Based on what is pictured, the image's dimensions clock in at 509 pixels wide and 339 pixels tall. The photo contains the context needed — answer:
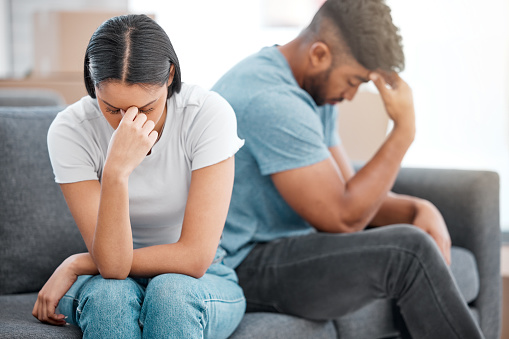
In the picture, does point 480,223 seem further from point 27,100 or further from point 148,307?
point 27,100

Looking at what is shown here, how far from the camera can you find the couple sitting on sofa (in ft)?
3.06

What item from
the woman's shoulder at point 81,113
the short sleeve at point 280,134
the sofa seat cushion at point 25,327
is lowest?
the sofa seat cushion at point 25,327

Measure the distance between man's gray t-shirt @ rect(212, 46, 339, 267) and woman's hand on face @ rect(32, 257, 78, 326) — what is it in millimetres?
375

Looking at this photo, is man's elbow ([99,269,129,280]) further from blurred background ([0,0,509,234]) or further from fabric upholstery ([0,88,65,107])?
blurred background ([0,0,509,234])

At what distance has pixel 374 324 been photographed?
4.65 ft

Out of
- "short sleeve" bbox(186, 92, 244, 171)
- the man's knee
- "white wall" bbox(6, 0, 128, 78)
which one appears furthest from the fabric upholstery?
"white wall" bbox(6, 0, 128, 78)

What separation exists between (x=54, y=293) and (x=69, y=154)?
0.79 ft

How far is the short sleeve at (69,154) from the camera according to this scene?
102 cm

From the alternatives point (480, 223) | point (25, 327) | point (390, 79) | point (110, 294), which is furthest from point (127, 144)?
point (480, 223)

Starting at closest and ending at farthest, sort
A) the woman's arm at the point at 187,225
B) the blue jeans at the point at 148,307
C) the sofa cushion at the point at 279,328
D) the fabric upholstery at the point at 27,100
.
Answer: the blue jeans at the point at 148,307, the woman's arm at the point at 187,225, the sofa cushion at the point at 279,328, the fabric upholstery at the point at 27,100

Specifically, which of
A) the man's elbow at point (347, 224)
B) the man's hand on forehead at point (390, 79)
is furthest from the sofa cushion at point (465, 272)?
the man's hand on forehead at point (390, 79)

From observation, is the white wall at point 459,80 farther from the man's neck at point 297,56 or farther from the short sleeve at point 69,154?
the short sleeve at point 69,154

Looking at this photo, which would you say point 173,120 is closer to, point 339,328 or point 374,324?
point 339,328

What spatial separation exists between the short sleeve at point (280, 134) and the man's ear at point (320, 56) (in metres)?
0.16
